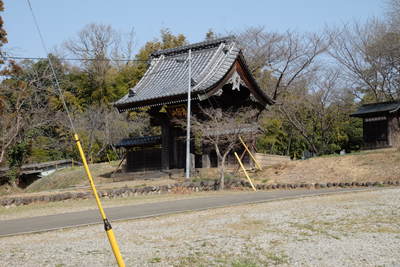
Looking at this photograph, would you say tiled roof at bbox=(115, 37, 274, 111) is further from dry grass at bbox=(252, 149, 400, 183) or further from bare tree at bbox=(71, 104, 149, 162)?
bare tree at bbox=(71, 104, 149, 162)

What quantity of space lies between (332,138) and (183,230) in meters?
34.2

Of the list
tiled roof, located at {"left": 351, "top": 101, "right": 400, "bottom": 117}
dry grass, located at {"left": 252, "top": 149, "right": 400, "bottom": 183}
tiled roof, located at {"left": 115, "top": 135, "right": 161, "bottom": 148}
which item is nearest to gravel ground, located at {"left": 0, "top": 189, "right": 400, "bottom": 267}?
dry grass, located at {"left": 252, "top": 149, "right": 400, "bottom": 183}

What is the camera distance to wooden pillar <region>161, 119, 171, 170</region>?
2938 centimetres

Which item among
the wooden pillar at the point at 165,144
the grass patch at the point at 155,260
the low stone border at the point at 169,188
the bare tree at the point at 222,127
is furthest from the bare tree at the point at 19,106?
the grass patch at the point at 155,260

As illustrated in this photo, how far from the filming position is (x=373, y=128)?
32.9 metres

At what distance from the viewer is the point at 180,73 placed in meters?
30.5

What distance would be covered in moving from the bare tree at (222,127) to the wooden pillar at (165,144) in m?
1.80

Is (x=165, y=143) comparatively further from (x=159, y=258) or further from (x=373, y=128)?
(x=159, y=258)

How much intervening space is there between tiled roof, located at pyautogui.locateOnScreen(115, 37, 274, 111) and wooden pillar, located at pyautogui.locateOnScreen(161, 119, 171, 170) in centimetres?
170

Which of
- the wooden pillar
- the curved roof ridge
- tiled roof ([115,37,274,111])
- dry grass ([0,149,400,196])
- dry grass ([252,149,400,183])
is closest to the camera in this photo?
dry grass ([252,149,400,183])

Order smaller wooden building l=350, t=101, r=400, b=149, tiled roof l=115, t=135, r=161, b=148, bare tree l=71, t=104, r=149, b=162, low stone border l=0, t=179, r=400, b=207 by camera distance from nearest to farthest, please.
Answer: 1. low stone border l=0, t=179, r=400, b=207
2. tiled roof l=115, t=135, r=161, b=148
3. smaller wooden building l=350, t=101, r=400, b=149
4. bare tree l=71, t=104, r=149, b=162

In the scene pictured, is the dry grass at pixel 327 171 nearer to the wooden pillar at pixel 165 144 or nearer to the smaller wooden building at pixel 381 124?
the wooden pillar at pixel 165 144

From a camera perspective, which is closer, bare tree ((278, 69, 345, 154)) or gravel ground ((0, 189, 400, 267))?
gravel ground ((0, 189, 400, 267))

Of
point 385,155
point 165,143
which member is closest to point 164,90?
point 165,143
